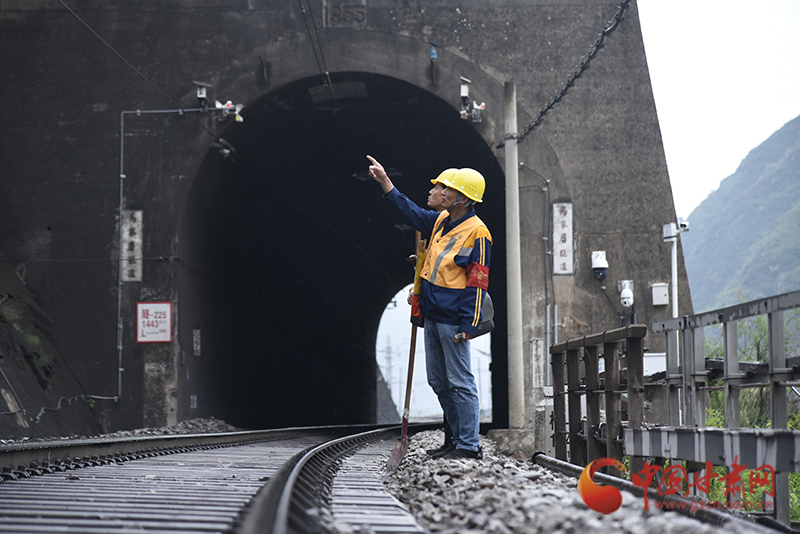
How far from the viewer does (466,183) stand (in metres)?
5.13

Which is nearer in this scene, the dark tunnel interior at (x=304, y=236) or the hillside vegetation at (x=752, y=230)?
the dark tunnel interior at (x=304, y=236)

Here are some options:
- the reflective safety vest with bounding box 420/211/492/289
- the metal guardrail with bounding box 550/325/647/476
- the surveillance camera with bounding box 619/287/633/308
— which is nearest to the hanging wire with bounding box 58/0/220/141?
the surveillance camera with bounding box 619/287/633/308

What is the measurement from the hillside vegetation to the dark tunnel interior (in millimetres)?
88207

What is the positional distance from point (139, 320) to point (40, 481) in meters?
8.19

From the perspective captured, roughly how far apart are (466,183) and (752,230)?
133 m

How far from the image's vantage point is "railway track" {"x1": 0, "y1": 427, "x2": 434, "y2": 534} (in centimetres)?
275

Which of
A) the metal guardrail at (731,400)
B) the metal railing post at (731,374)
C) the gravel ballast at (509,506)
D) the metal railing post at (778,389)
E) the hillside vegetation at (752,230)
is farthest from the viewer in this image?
the hillside vegetation at (752,230)

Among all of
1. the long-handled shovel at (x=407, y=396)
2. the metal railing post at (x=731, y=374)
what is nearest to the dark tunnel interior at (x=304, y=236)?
the long-handled shovel at (x=407, y=396)

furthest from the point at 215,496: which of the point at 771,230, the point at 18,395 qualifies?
the point at 771,230

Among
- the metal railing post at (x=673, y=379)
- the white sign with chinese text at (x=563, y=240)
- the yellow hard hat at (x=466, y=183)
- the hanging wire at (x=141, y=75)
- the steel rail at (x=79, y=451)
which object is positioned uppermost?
the hanging wire at (x=141, y=75)

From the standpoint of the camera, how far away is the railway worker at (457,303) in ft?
16.1
